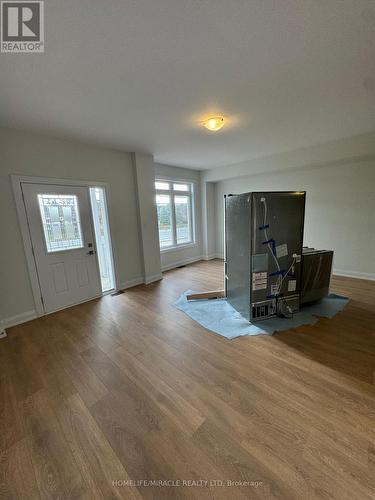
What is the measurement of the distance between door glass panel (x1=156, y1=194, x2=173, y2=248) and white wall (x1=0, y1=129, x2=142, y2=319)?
1179 mm

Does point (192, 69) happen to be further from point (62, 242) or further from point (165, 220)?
point (165, 220)

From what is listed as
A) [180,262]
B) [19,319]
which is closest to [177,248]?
[180,262]

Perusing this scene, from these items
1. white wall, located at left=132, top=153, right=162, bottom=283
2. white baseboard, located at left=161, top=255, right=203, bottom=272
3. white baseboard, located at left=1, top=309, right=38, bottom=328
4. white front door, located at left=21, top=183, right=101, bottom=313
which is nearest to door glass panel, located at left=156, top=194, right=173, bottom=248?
white baseboard, located at left=161, top=255, right=203, bottom=272

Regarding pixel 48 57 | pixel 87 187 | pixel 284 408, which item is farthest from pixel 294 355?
pixel 87 187

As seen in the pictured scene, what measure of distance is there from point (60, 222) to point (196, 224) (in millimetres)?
3796

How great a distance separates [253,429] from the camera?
1404mm

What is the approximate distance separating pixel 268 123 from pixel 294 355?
307 cm

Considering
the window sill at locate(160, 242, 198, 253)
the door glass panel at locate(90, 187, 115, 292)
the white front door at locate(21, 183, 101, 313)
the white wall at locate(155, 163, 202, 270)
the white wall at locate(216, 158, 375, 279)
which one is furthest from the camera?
the window sill at locate(160, 242, 198, 253)

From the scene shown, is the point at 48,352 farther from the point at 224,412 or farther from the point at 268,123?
the point at 268,123

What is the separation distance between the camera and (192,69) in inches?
69.4

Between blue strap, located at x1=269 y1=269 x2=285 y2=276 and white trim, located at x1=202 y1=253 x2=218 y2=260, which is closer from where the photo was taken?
blue strap, located at x1=269 y1=269 x2=285 y2=276

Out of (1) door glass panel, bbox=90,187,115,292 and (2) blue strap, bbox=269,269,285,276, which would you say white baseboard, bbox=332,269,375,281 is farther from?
(1) door glass panel, bbox=90,187,115,292

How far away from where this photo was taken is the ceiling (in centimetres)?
128

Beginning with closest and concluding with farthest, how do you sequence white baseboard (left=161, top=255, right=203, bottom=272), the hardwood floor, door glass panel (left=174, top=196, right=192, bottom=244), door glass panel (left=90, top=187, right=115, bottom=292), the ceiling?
the hardwood floor → the ceiling → door glass panel (left=90, top=187, right=115, bottom=292) → white baseboard (left=161, top=255, right=203, bottom=272) → door glass panel (left=174, top=196, right=192, bottom=244)
